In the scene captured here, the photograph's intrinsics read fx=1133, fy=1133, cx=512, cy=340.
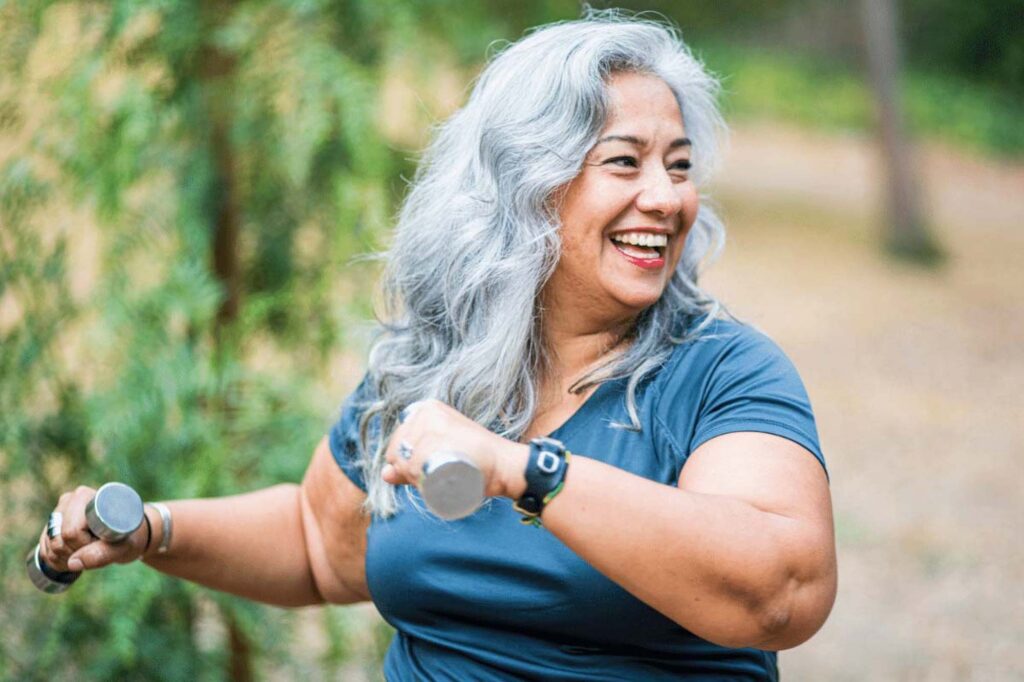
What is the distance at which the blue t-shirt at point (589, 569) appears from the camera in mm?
1574

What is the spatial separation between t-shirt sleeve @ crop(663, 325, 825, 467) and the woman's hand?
336 millimetres

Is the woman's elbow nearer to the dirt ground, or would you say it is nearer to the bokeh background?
the dirt ground

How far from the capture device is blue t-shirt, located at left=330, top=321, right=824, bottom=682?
62.0 inches

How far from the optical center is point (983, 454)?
22.3 feet

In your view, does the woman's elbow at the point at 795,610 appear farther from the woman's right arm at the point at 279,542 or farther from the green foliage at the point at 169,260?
the green foliage at the point at 169,260

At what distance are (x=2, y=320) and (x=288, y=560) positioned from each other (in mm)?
1435

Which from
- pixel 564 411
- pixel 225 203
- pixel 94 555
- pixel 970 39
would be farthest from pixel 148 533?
pixel 970 39

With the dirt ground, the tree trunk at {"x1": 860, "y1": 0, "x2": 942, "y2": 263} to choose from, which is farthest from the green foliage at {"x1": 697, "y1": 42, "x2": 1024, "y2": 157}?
the tree trunk at {"x1": 860, "y1": 0, "x2": 942, "y2": 263}

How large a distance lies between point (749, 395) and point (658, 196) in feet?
1.15

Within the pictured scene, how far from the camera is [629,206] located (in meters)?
1.74

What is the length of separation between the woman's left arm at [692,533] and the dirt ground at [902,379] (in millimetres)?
621

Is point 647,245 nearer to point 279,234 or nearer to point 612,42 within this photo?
point 612,42

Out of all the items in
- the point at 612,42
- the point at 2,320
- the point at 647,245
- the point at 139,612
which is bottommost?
the point at 139,612

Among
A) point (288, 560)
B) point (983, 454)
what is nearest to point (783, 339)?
point (983, 454)
